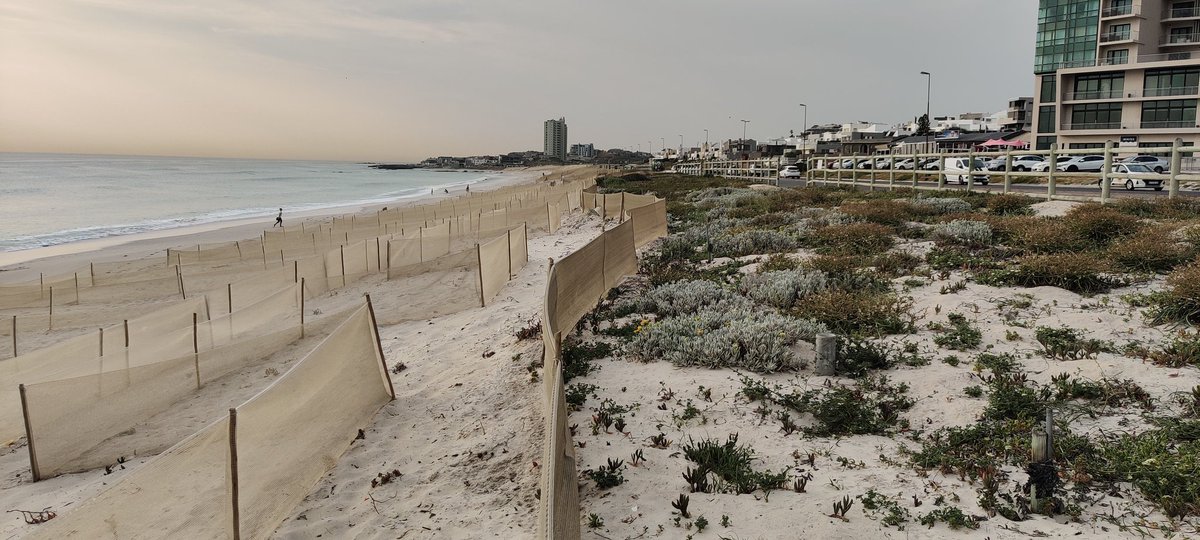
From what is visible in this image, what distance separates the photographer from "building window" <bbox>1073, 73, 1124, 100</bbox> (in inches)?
2383

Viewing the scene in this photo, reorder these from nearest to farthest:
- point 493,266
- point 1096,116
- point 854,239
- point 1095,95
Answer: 1. point 854,239
2. point 493,266
3. point 1095,95
4. point 1096,116

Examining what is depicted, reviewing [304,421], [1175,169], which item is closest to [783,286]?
[304,421]

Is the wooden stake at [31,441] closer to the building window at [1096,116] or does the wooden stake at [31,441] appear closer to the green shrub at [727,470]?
the green shrub at [727,470]

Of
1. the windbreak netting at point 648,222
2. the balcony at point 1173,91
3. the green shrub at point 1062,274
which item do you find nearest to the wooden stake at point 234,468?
the green shrub at point 1062,274

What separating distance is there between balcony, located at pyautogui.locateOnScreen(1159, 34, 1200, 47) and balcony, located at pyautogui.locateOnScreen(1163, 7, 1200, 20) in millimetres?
1858

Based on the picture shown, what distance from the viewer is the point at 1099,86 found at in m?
61.8

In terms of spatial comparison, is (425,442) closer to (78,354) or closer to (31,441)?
(31,441)

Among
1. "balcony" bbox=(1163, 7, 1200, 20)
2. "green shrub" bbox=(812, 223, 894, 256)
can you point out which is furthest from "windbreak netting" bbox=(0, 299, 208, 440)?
"balcony" bbox=(1163, 7, 1200, 20)

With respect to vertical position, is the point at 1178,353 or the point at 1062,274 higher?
the point at 1062,274

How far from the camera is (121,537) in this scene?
4008 millimetres

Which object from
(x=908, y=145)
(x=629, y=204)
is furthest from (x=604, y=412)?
(x=908, y=145)

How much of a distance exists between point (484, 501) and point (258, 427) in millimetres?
A: 1655

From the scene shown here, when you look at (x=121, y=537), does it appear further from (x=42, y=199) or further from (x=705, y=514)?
(x=42, y=199)

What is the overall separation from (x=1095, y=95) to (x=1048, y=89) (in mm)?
7404
